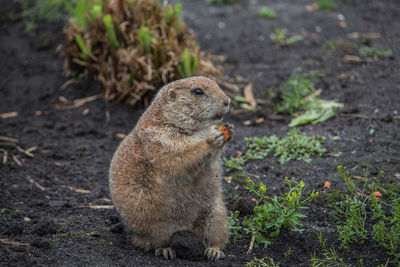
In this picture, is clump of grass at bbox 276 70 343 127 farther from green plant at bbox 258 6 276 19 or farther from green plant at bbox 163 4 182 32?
green plant at bbox 258 6 276 19

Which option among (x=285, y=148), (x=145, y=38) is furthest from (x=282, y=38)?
(x=285, y=148)

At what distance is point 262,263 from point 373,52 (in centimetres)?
515

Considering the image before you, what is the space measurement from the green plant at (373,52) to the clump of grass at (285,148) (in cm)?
279

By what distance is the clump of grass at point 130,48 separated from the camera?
6812 millimetres

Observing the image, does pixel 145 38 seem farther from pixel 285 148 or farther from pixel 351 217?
pixel 351 217

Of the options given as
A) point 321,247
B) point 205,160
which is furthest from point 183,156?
point 321,247

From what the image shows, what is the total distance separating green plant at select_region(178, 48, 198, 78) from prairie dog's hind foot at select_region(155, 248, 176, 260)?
11.0ft

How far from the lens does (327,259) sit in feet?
11.9

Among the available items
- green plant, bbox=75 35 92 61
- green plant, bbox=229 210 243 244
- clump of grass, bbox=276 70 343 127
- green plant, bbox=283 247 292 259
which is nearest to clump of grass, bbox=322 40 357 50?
clump of grass, bbox=276 70 343 127

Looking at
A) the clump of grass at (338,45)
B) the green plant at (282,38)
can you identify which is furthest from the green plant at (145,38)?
the clump of grass at (338,45)

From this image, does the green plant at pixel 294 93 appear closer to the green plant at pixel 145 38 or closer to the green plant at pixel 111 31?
the green plant at pixel 145 38

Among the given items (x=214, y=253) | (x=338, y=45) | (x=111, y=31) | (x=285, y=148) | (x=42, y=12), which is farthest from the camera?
(x=42, y=12)

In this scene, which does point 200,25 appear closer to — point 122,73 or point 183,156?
point 122,73

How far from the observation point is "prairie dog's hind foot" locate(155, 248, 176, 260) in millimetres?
3900
